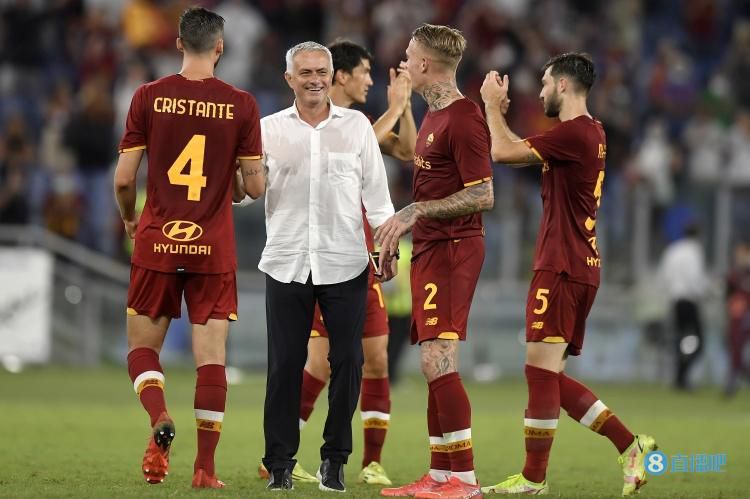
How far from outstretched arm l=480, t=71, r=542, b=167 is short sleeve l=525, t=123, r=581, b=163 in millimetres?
58

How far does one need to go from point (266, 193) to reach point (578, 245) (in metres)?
2.05

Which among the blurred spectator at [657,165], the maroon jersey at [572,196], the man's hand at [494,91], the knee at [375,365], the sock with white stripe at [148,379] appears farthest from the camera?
the blurred spectator at [657,165]

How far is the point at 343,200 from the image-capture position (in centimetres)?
849

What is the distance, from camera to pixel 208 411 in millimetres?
8109

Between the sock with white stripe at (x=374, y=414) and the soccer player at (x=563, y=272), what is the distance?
113 centimetres

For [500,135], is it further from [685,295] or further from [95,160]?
[95,160]

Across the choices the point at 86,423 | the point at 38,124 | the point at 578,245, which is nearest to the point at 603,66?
the point at 38,124

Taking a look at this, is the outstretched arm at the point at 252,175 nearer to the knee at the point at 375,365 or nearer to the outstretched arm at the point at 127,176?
the outstretched arm at the point at 127,176

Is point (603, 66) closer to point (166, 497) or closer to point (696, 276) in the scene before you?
point (696, 276)

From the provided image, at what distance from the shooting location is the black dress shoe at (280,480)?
27.1ft

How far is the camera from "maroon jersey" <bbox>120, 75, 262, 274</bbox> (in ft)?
26.2

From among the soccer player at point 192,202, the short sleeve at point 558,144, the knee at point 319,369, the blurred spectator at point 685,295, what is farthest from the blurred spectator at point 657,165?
the soccer player at point 192,202

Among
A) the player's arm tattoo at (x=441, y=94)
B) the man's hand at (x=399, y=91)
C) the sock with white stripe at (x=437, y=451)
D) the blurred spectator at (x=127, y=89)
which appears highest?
the blurred spectator at (x=127, y=89)

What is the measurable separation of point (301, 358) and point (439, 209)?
50.8 inches
